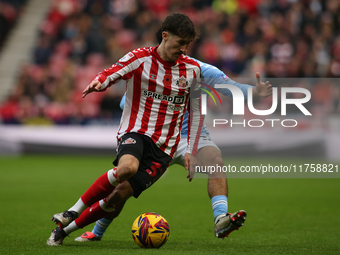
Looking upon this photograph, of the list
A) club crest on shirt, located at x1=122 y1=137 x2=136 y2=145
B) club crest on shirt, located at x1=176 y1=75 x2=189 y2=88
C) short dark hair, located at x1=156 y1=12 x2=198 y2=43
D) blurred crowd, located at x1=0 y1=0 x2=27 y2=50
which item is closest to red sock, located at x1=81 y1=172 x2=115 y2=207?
club crest on shirt, located at x1=122 y1=137 x2=136 y2=145

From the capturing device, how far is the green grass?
4535mm

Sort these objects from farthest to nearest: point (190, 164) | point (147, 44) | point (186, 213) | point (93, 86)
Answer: point (147, 44)
point (186, 213)
point (190, 164)
point (93, 86)

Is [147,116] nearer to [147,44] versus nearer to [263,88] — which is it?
[263,88]

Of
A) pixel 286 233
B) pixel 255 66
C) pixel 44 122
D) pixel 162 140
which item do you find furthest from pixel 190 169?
pixel 44 122

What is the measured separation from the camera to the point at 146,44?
16141mm

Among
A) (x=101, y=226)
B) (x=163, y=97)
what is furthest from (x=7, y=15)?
(x=163, y=97)

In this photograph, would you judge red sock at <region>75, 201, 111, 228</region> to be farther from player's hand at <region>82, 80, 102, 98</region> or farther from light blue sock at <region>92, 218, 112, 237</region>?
player's hand at <region>82, 80, 102, 98</region>

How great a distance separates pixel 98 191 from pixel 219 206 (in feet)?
3.64

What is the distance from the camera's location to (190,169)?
4.82 metres

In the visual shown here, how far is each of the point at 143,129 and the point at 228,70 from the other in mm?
10563

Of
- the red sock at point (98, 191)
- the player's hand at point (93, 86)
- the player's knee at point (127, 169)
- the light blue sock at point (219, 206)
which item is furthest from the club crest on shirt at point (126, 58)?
the light blue sock at point (219, 206)

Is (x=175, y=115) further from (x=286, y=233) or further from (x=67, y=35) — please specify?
(x=67, y=35)

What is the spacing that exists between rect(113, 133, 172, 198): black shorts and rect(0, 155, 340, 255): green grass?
1.91ft

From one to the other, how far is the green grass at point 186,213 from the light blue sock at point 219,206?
315 millimetres
